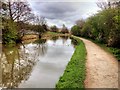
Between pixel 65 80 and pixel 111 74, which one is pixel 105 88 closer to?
pixel 65 80

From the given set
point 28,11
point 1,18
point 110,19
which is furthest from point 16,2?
point 110,19

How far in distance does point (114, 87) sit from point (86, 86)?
Answer: 4.08 ft

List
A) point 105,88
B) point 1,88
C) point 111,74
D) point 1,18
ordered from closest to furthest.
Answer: point 105,88 < point 1,88 < point 111,74 < point 1,18

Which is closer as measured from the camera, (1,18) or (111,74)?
(111,74)

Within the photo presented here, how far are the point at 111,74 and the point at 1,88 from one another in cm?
606

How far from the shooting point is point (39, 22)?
7294 centimetres

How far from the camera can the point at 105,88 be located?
912cm

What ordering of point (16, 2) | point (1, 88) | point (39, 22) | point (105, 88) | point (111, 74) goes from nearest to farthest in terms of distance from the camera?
1. point (105, 88)
2. point (1, 88)
3. point (111, 74)
4. point (16, 2)
5. point (39, 22)

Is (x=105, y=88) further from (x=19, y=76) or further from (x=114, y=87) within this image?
(x=19, y=76)

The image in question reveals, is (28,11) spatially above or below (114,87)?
above

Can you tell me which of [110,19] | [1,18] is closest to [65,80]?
[110,19]

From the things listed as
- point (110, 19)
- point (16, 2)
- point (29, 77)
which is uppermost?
point (16, 2)

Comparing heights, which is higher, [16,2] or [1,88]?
[16,2]

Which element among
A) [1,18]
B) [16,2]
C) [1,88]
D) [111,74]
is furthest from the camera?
[16,2]
